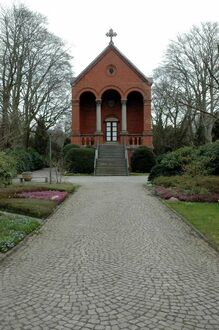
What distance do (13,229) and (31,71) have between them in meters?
38.2

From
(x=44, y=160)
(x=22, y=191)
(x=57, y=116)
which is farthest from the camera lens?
(x=57, y=116)

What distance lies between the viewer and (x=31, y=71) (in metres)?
47.5

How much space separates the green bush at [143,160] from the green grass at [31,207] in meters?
22.9

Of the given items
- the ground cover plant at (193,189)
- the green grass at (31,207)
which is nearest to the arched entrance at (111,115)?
the ground cover plant at (193,189)

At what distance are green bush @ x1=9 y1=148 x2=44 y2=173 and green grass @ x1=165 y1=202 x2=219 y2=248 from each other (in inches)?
929

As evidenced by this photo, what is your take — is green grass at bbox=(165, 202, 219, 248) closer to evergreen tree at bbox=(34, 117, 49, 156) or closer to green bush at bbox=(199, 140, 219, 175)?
green bush at bbox=(199, 140, 219, 175)

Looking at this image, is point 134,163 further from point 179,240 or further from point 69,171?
point 179,240

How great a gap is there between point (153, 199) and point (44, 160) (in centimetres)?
2987

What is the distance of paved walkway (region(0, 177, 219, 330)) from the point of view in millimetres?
5414

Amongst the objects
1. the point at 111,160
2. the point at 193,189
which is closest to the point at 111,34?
the point at 111,160

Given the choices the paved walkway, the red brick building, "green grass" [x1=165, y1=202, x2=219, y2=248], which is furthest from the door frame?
the paved walkway

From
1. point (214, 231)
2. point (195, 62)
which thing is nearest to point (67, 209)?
point (214, 231)

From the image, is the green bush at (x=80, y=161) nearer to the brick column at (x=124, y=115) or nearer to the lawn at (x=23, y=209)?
the brick column at (x=124, y=115)

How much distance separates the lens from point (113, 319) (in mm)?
5352
